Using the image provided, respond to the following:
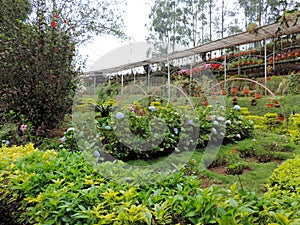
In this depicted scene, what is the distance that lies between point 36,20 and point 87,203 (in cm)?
395

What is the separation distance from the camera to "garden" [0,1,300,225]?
4.17 ft

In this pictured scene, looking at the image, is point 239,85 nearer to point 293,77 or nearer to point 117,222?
point 293,77

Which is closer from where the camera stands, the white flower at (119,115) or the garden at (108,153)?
the garden at (108,153)

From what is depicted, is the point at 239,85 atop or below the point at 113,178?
atop

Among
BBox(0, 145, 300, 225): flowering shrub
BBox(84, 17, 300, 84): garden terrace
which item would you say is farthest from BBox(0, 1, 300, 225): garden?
BBox(84, 17, 300, 84): garden terrace

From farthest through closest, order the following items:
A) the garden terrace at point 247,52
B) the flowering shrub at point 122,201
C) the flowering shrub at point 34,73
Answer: the garden terrace at point 247,52 → the flowering shrub at point 34,73 → the flowering shrub at point 122,201

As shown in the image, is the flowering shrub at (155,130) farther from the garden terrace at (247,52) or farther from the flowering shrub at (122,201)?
the garden terrace at (247,52)

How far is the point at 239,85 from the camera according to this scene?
11.6 m

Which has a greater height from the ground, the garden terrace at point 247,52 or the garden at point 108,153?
the garden terrace at point 247,52

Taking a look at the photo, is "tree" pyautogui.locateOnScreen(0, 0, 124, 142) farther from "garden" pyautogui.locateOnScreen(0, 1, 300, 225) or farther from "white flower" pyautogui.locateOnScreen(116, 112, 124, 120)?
"white flower" pyautogui.locateOnScreen(116, 112, 124, 120)

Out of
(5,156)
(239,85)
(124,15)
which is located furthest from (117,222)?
(239,85)

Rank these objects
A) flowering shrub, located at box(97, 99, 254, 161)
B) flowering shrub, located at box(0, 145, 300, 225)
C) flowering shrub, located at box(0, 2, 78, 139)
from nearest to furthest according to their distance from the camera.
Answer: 1. flowering shrub, located at box(0, 145, 300, 225)
2. flowering shrub, located at box(97, 99, 254, 161)
3. flowering shrub, located at box(0, 2, 78, 139)

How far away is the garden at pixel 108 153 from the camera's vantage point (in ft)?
4.17

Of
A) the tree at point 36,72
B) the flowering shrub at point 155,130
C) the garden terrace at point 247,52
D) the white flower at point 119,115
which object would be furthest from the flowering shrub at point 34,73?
the garden terrace at point 247,52
